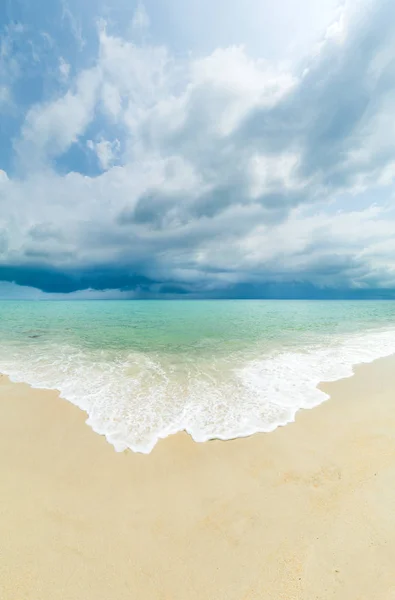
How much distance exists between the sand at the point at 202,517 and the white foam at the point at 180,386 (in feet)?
2.53

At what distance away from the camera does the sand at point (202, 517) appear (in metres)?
3.64

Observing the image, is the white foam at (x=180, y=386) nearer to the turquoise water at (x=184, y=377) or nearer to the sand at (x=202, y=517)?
the turquoise water at (x=184, y=377)

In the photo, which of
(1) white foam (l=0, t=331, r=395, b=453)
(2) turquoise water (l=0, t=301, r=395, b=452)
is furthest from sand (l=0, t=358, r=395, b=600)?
(2) turquoise water (l=0, t=301, r=395, b=452)

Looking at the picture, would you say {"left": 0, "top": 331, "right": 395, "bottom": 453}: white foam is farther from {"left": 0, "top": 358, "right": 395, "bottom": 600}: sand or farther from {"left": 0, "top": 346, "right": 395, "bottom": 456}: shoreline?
{"left": 0, "top": 358, "right": 395, "bottom": 600}: sand

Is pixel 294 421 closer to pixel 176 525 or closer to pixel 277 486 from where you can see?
pixel 277 486

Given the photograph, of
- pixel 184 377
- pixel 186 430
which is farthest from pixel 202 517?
pixel 184 377

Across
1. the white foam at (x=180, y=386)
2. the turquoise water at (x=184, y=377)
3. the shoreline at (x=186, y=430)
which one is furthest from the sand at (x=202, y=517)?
the turquoise water at (x=184, y=377)

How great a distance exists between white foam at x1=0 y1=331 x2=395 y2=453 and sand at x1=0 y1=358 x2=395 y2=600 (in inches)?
30.4

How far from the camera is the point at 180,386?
11.5 m

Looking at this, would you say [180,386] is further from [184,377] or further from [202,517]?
[202,517]

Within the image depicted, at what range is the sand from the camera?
3643 millimetres

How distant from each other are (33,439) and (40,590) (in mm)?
4945

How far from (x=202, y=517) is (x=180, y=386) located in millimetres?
6787

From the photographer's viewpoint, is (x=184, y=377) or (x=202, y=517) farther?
(x=184, y=377)
